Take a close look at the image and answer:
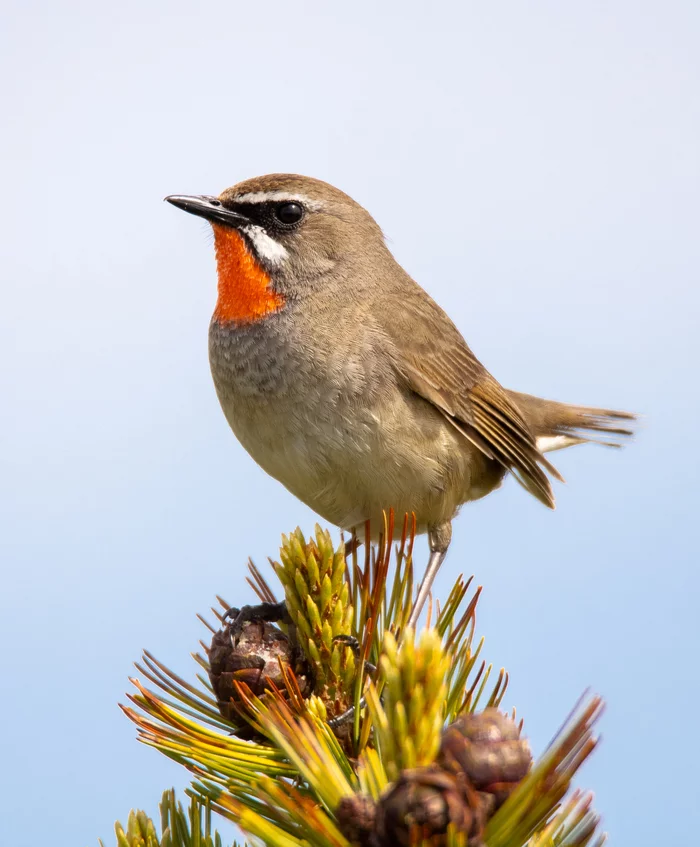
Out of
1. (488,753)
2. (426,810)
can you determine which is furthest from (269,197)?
(426,810)

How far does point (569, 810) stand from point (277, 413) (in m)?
3.03

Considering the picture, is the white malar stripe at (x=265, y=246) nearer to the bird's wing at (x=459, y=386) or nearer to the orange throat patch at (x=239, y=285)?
the orange throat patch at (x=239, y=285)

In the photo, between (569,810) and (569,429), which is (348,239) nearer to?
(569,429)

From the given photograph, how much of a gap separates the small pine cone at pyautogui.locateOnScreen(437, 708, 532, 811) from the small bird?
2698 millimetres

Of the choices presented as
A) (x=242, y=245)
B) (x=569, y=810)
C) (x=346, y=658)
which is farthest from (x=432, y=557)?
A: (x=569, y=810)

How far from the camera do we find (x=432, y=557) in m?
5.50

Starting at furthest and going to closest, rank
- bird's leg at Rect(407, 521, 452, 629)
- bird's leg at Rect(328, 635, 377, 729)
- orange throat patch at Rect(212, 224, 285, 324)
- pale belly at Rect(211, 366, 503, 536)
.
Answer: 1. bird's leg at Rect(407, 521, 452, 629)
2. orange throat patch at Rect(212, 224, 285, 324)
3. pale belly at Rect(211, 366, 503, 536)
4. bird's leg at Rect(328, 635, 377, 729)

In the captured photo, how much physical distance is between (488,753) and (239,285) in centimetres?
373

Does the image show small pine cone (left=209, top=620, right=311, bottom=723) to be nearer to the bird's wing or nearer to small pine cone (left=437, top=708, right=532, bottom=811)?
small pine cone (left=437, top=708, right=532, bottom=811)

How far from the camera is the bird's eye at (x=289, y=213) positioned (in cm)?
558

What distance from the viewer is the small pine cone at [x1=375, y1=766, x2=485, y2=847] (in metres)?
1.84

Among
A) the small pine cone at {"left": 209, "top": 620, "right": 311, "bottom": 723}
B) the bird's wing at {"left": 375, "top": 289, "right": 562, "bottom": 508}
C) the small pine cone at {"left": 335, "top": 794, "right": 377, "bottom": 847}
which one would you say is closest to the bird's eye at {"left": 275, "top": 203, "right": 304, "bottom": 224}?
the bird's wing at {"left": 375, "top": 289, "right": 562, "bottom": 508}

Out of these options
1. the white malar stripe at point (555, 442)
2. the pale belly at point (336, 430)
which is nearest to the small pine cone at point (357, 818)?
the pale belly at point (336, 430)

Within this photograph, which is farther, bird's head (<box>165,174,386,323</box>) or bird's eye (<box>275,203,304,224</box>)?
bird's eye (<box>275,203,304,224</box>)
